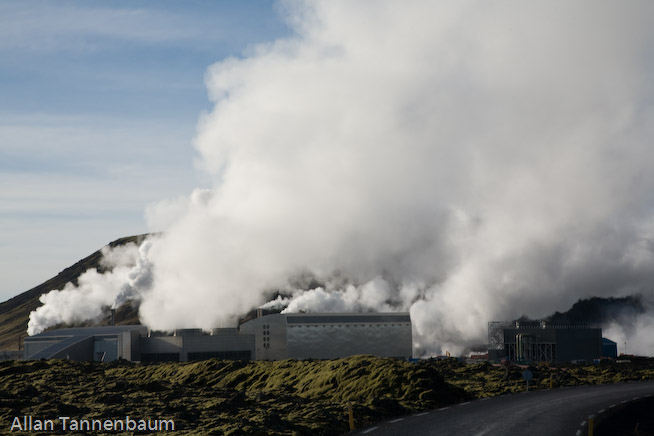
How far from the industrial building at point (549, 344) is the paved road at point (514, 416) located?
72709 millimetres

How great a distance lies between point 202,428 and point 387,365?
25.7m

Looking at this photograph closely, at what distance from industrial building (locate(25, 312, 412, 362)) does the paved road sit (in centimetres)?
6491

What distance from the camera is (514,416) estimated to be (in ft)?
127

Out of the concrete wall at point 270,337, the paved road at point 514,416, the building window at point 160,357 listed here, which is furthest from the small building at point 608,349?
the paved road at point 514,416

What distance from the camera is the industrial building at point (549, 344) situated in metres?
124

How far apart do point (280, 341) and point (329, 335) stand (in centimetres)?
841

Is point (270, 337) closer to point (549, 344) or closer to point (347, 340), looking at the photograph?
point (347, 340)

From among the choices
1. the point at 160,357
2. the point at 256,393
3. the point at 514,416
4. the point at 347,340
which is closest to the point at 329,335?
the point at 347,340

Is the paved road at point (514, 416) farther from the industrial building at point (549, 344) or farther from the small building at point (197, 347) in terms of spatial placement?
the small building at point (197, 347)

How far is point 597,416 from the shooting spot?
130ft

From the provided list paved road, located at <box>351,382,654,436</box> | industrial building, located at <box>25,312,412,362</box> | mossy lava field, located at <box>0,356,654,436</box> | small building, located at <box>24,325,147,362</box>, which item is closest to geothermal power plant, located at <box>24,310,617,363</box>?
industrial building, located at <box>25,312,412,362</box>

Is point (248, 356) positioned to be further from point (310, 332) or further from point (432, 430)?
point (432, 430)

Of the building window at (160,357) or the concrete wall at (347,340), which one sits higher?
the concrete wall at (347,340)

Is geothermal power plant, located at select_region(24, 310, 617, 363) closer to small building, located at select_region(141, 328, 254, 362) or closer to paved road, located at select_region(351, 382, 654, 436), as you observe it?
small building, located at select_region(141, 328, 254, 362)
